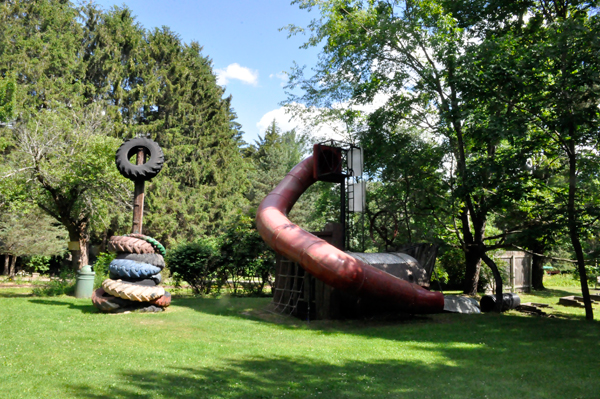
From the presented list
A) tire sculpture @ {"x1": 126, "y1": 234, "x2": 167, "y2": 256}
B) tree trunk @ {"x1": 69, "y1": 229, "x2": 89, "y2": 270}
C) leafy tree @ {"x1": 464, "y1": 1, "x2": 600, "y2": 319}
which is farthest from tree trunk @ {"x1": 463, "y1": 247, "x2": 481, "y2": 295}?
tree trunk @ {"x1": 69, "y1": 229, "x2": 89, "y2": 270}

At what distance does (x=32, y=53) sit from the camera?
105 feet

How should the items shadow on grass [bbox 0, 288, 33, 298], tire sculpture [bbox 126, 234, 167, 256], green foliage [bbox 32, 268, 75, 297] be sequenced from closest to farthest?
tire sculpture [bbox 126, 234, 167, 256] < shadow on grass [bbox 0, 288, 33, 298] < green foliage [bbox 32, 268, 75, 297]

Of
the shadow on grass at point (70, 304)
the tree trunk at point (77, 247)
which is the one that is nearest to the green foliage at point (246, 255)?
the tree trunk at point (77, 247)

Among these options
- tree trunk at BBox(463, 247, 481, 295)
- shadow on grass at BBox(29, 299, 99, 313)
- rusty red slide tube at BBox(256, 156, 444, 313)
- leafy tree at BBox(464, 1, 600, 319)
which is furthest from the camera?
tree trunk at BBox(463, 247, 481, 295)

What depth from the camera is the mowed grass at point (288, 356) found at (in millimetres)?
5645

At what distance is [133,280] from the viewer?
39.6 ft

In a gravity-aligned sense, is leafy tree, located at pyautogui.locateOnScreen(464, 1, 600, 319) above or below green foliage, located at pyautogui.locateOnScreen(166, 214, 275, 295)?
above

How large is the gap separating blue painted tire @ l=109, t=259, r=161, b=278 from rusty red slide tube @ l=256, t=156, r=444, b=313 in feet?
10.9

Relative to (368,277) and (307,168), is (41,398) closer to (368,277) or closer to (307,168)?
(368,277)

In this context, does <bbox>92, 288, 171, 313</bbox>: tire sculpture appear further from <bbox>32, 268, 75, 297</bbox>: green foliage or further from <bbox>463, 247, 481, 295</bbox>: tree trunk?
<bbox>463, 247, 481, 295</bbox>: tree trunk

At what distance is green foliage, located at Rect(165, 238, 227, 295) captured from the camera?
18125 millimetres

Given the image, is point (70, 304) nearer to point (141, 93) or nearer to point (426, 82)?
point (426, 82)

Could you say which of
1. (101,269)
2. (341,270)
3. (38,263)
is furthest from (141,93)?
(341,270)

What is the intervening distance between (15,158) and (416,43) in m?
17.7
